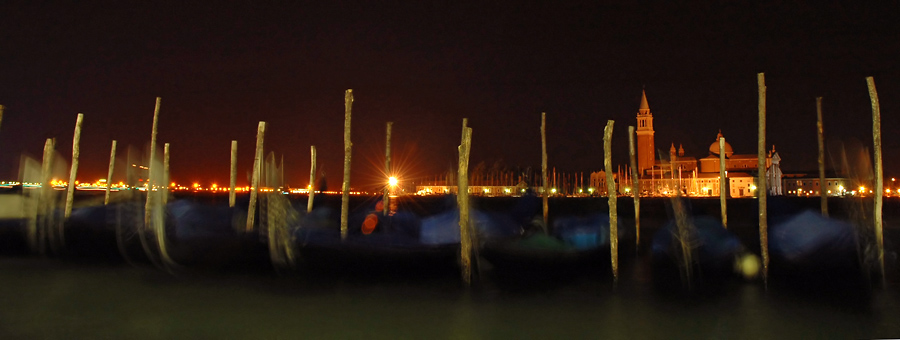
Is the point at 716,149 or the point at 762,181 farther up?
the point at 716,149

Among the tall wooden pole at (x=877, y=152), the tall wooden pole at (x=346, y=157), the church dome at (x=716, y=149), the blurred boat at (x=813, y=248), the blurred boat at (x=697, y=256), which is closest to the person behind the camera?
the tall wooden pole at (x=877, y=152)

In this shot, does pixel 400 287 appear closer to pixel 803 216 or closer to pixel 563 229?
pixel 563 229

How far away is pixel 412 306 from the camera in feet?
38.4

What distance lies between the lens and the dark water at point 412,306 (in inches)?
397

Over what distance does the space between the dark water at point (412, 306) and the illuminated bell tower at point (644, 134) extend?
10240 centimetres

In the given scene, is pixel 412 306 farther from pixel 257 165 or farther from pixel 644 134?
pixel 644 134

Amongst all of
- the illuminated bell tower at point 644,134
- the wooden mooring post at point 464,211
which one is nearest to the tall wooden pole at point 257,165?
the wooden mooring post at point 464,211

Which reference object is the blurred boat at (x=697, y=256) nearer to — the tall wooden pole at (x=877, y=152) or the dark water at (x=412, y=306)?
the dark water at (x=412, y=306)

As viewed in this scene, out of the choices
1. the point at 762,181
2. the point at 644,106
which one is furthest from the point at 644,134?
the point at 762,181

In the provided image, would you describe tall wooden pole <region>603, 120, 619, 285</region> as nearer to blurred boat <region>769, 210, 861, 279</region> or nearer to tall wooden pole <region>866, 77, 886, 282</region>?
blurred boat <region>769, 210, 861, 279</region>

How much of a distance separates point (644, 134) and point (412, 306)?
10830 cm

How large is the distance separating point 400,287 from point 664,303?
5.57m

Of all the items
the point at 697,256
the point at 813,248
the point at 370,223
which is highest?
the point at 370,223

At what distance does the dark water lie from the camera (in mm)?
10078
